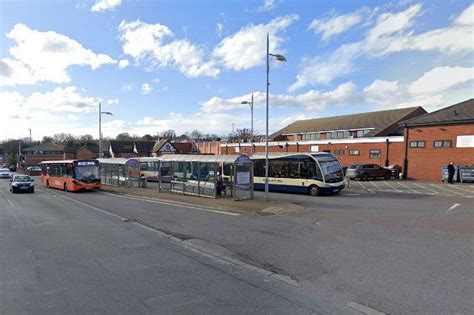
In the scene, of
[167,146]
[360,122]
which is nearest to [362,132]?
[360,122]

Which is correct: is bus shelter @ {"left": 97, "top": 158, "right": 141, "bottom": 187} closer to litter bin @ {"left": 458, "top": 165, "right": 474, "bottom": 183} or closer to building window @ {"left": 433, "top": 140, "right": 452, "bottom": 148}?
litter bin @ {"left": 458, "top": 165, "right": 474, "bottom": 183}

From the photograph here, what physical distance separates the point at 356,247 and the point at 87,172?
2372 centimetres

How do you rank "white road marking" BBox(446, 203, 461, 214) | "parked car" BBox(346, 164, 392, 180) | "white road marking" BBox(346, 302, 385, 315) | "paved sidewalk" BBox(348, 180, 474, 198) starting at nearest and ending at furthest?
1. "white road marking" BBox(346, 302, 385, 315)
2. "white road marking" BBox(446, 203, 461, 214)
3. "paved sidewalk" BBox(348, 180, 474, 198)
4. "parked car" BBox(346, 164, 392, 180)

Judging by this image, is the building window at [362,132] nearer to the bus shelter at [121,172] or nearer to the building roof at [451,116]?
the building roof at [451,116]

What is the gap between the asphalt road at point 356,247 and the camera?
529cm

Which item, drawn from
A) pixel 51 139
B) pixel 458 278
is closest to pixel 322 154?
pixel 458 278

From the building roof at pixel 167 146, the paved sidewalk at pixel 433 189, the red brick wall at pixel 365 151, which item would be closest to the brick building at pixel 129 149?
the building roof at pixel 167 146

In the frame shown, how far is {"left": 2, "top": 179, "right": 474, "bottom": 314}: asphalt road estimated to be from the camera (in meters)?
5.29

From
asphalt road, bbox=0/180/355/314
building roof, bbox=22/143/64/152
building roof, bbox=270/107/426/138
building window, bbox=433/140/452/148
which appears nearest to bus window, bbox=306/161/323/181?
asphalt road, bbox=0/180/355/314

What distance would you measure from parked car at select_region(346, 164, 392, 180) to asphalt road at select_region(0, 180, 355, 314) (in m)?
26.5

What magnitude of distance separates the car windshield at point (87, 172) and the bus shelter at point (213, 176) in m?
8.57

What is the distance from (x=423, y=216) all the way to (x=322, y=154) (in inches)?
381

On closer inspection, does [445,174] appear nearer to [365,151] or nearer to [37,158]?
[365,151]

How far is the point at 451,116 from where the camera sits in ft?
98.8
